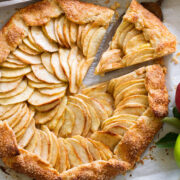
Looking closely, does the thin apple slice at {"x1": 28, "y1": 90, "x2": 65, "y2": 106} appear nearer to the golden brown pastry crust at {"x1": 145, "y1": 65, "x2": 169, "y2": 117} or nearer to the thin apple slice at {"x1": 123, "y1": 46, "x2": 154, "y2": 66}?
the thin apple slice at {"x1": 123, "y1": 46, "x2": 154, "y2": 66}

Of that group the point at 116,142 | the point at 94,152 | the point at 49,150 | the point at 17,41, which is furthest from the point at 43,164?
the point at 17,41

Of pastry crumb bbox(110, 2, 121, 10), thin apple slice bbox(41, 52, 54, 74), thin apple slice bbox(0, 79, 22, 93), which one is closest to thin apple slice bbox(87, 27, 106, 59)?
pastry crumb bbox(110, 2, 121, 10)

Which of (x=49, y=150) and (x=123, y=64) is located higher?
(x=123, y=64)

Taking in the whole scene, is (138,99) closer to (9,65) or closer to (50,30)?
(50,30)

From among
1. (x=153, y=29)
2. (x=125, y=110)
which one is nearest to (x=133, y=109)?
(x=125, y=110)

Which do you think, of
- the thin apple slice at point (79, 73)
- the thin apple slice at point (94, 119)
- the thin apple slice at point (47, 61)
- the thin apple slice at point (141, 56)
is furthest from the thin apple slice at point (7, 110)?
the thin apple slice at point (141, 56)

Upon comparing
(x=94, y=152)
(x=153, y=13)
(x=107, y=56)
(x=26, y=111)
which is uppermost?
(x=153, y=13)

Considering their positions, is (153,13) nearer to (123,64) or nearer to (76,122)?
(123,64)

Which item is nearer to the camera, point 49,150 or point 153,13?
point 49,150
